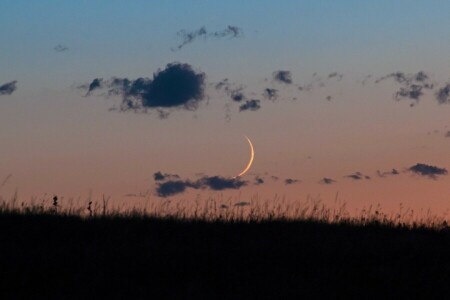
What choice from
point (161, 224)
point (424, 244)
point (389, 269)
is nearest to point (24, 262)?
point (161, 224)

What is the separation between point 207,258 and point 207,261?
0.50 feet

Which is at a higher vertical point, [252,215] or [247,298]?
[252,215]

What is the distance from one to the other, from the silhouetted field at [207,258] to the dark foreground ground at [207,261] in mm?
17

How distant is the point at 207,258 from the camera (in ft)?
48.2

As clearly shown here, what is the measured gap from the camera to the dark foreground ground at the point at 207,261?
1298cm

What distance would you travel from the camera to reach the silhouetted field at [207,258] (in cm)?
1302

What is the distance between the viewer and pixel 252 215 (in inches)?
778

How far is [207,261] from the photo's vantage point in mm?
14531

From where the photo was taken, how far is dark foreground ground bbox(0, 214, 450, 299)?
1298 cm

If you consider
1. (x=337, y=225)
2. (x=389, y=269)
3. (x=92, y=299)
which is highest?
(x=337, y=225)

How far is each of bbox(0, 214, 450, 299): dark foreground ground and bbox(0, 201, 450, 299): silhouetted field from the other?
0.02m

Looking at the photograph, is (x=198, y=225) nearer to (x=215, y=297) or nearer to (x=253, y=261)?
(x=253, y=261)

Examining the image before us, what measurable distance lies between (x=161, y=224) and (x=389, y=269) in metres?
5.29

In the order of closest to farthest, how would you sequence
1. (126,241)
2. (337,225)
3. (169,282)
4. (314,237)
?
(169,282)
(126,241)
(314,237)
(337,225)
